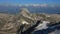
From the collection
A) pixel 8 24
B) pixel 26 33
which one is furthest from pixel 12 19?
pixel 26 33

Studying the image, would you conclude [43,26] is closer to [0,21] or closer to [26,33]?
[26,33]

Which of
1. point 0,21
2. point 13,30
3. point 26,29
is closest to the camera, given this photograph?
point 26,29

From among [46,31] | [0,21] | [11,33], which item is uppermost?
[0,21]

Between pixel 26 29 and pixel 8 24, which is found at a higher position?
pixel 8 24

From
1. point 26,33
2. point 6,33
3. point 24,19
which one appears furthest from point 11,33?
point 26,33

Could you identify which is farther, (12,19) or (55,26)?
(12,19)

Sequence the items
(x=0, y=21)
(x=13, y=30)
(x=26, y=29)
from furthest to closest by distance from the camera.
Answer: (x=0, y=21), (x=13, y=30), (x=26, y=29)

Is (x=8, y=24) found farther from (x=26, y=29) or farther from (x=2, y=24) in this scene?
(x=26, y=29)

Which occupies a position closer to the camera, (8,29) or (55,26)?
(55,26)

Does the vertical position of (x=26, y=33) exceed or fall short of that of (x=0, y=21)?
it falls short
